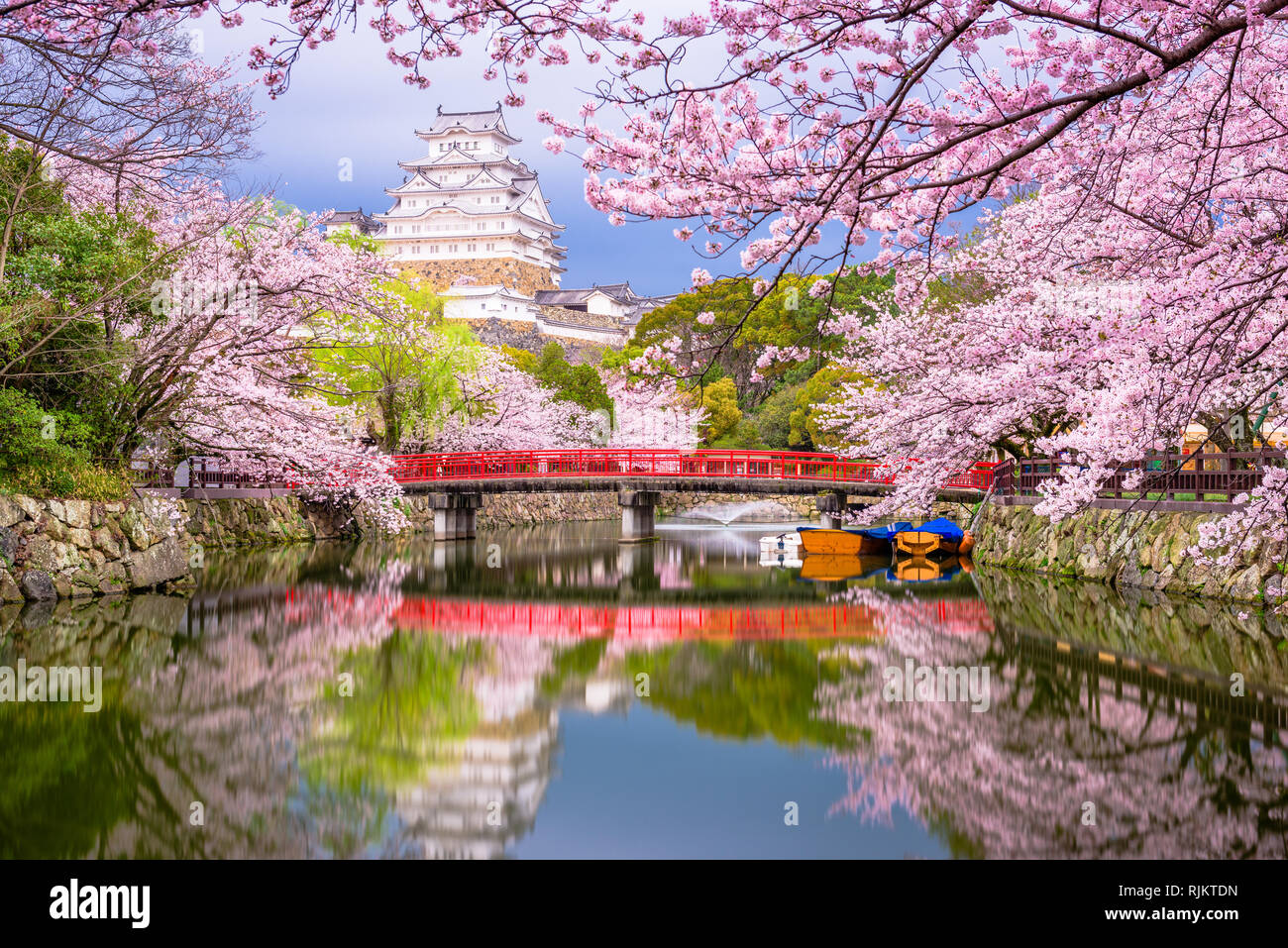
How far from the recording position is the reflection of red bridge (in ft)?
39.8

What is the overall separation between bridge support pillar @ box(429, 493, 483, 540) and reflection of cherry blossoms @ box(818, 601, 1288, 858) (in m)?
22.5

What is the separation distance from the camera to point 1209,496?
14.2m

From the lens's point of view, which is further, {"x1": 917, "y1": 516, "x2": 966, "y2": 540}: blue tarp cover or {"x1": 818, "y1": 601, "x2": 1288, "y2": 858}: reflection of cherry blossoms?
{"x1": 917, "y1": 516, "x2": 966, "y2": 540}: blue tarp cover

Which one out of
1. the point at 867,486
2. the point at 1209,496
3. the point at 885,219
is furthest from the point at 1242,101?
the point at 867,486

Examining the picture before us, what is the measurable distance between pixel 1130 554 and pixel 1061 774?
33.2 ft

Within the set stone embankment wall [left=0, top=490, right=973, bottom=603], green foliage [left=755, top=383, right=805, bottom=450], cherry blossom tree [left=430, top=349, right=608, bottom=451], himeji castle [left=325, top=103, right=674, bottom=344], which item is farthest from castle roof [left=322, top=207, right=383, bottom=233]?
stone embankment wall [left=0, top=490, right=973, bottom=603]

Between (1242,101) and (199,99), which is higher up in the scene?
(199,99)

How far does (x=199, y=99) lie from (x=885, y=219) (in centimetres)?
795

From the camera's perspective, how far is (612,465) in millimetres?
27984

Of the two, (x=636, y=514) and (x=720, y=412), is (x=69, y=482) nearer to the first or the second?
(x=636, y=514)

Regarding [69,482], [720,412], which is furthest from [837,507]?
[69,482]

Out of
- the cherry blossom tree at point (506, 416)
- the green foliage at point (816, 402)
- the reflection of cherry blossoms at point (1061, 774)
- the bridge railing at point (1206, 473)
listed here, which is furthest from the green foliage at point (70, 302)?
the green foliage at point (816, 402)

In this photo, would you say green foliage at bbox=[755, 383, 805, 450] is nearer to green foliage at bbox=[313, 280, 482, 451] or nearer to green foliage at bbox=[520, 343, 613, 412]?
green foliage at bbox=[520, 343, 613, 412]

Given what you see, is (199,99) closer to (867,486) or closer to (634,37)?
(634,37)
